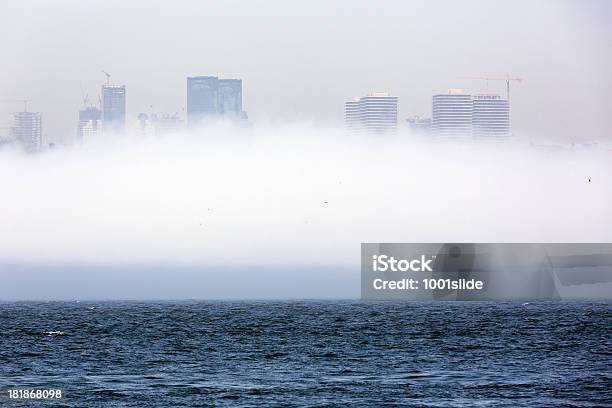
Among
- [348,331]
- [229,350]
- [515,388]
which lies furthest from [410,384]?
[348,331]

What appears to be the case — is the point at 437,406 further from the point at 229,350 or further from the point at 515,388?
the point at 229,350

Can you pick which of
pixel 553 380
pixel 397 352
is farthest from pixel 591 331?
pixel 553 380

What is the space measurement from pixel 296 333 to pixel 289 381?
227 feet

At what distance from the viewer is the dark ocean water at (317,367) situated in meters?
94.2

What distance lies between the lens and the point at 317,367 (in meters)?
117

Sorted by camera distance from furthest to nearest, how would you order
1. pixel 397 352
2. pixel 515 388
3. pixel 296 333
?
1. pixel 296 333
2. pixel 397 352
3. pixel 515 388

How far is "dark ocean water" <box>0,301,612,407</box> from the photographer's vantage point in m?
94.2

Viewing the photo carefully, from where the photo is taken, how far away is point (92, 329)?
189 meters

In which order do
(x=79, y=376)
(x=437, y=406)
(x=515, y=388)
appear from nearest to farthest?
1. (x=437, y=406)
2. (x=515, y=388)
3. (x=79, y=376)

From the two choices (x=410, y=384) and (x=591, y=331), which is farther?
(x=591, y=331)

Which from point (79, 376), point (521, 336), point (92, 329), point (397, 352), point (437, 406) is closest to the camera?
point (437, 406)

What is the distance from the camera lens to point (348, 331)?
178 meters

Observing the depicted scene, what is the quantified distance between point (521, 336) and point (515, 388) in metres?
62.8

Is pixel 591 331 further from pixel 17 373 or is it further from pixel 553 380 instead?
pixel 17 373
